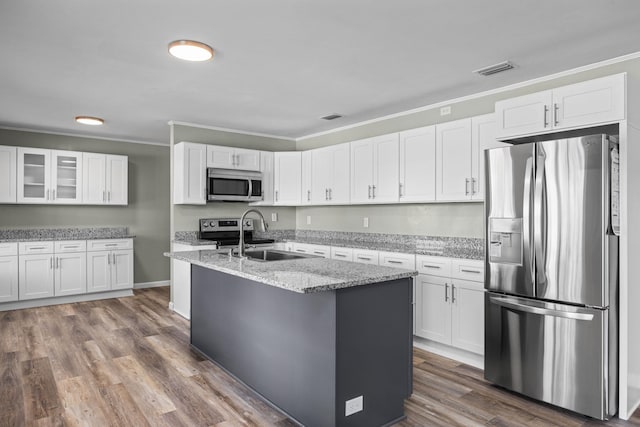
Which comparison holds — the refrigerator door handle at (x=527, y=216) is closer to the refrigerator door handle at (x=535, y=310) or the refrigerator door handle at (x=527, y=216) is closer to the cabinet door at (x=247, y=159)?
the refrigerator door handle at (x=535, y=310)

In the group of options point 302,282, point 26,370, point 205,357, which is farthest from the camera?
point 205,357

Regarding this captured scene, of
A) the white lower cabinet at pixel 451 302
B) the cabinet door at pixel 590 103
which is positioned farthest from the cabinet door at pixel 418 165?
the cabinet door at pixel 590 103

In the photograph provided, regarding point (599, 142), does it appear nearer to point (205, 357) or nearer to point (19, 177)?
point (205, 357)

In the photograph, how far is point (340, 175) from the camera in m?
5.09

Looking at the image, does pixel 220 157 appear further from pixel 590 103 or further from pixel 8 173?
pixel 590 103

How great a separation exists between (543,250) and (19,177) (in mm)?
6225

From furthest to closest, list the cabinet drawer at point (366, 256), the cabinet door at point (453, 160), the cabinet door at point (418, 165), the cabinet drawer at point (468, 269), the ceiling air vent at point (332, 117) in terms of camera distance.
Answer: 1. the ceiling air vent at point (332, 117)
2. the cabinet drawer at point (366, 256)
3. the cabinet door at point (418, 165)
4. the cabinet door at point (453, 160)
5. the cabinet drawer at point (468, 269)

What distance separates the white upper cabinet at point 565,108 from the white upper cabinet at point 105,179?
5.44 m

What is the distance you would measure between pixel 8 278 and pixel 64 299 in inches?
28.8

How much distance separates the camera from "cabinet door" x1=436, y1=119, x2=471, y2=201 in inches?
145

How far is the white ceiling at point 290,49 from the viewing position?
2.29 meters

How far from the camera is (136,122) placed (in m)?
5.24

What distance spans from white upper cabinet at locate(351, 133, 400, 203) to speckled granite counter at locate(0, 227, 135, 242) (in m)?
3.69

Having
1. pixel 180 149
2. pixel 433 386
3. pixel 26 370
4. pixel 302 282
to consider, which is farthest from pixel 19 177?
pixel 433 386
